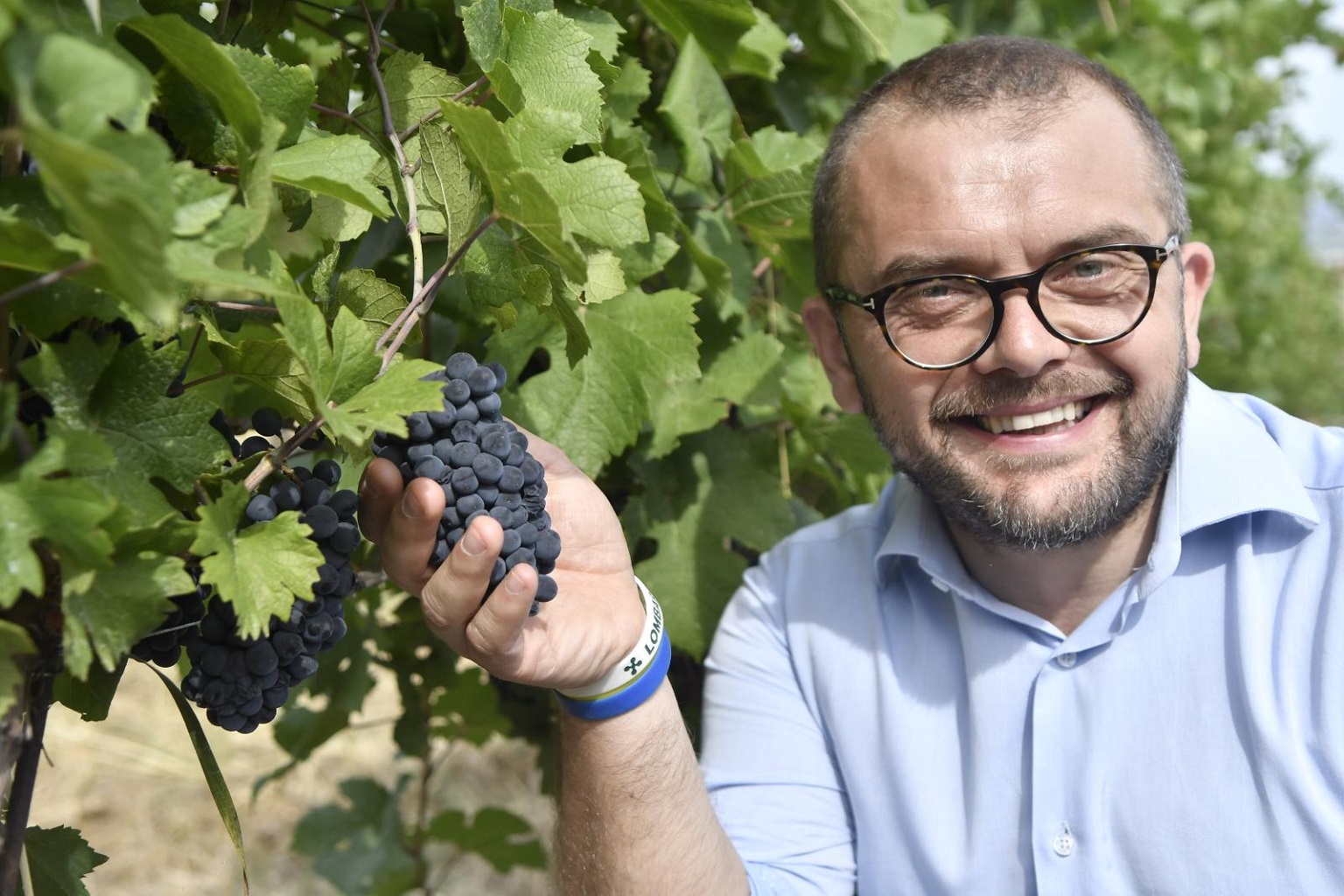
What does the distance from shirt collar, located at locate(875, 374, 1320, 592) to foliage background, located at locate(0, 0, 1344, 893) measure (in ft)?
0.48

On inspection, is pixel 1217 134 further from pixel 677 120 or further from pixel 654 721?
pixel 654 721

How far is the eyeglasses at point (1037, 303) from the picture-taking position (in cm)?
159

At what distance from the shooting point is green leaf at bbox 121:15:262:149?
820 millimetres

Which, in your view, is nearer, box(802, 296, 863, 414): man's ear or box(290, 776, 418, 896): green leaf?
box(802, 296, 863, 414): man's ear

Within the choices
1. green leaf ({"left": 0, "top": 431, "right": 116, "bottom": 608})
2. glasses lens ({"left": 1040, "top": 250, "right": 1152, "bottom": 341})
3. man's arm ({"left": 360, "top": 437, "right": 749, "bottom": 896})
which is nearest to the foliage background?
green leaf ({"left": 0, "top": 431, "right": 116, "bottom": 608})

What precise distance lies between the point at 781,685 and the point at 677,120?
33.1 inches

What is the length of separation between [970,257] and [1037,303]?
106 mm

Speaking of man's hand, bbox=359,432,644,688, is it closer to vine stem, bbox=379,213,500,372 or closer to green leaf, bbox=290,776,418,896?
vine stem, bbox=379,213,500,372

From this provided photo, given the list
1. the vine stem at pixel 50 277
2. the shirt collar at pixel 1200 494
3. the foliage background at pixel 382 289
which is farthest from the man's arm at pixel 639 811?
the vine stem at pixel 50 277

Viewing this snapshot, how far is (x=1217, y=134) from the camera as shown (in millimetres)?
5613

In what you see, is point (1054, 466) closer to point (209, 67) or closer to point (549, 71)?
point (549, 71)

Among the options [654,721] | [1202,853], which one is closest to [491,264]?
[654,721]

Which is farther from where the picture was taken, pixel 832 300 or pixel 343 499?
pixel 832 300

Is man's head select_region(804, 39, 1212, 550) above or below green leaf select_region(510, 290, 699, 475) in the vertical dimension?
above
